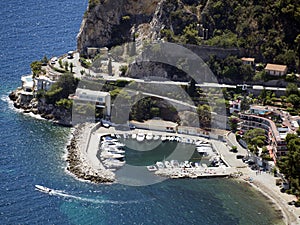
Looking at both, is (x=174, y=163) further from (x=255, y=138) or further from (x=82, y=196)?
(x=82, y=196)

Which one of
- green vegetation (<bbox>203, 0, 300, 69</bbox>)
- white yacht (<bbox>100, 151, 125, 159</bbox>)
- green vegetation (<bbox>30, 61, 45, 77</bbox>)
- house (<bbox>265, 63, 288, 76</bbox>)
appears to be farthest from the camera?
green vegetation (<bbox>30, 61, 45, 77</bbox>)

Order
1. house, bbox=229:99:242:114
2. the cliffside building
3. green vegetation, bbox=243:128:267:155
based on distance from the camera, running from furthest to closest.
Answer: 1. house, bbox=229:99:242:114
2. green vegetation, bbox=243:128:267:155
3. the cliffside building

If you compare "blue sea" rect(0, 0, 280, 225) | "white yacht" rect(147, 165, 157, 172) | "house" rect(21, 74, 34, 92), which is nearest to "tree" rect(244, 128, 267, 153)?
"blue sea" rect(0, 0, 280, 225)

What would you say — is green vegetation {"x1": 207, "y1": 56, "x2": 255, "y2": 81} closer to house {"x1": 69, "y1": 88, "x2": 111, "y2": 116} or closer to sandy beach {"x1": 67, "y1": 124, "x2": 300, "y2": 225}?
sandy beach {"x1": 67, "y1": 124, "x2": 300, "y2": 225}

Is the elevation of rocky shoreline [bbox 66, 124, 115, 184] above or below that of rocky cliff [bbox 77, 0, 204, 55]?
below

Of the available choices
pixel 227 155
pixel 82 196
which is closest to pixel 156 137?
pixel 227 155

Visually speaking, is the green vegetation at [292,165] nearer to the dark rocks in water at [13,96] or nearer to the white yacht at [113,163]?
the white yacht at [113,163]

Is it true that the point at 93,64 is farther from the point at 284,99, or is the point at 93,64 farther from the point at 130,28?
the point at 284,99
